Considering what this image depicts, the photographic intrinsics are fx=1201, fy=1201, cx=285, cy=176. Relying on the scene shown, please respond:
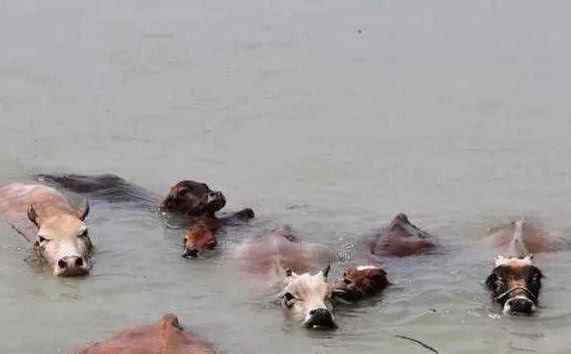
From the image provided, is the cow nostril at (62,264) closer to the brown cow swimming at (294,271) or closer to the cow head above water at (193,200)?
the brown cow swimming at (294,271)

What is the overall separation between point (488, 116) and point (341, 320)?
9.21 metres

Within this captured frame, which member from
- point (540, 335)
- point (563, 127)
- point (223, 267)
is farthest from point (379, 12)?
point (540, 335)

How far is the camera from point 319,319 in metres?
10.4

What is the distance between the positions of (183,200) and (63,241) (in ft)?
6.46

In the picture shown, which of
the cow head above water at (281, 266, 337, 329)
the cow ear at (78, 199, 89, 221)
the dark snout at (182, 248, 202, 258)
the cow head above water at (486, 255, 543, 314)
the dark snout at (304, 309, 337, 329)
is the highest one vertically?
the cow ear at (78, 199, 89, 221)

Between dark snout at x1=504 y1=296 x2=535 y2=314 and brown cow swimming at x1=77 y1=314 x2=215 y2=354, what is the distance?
2814 millimetres

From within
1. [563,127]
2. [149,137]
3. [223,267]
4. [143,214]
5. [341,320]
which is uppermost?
[563,127]

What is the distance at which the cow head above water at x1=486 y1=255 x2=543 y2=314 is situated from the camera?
10758mm

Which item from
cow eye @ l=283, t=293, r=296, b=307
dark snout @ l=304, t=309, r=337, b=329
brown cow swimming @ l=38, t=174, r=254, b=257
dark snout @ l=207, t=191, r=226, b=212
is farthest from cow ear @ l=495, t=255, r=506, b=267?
dark snout @ l=207, t=191, r=226, b=212

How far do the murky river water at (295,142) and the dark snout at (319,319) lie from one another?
0.52 feet

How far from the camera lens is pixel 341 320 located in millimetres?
10734

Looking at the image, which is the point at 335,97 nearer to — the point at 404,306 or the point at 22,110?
the point at 22,110

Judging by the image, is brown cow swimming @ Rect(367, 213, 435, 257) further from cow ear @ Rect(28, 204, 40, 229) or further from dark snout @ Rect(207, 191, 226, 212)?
cow ear @ Rect(28, 204, 40, 229)

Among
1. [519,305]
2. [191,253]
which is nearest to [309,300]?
[519,305]
